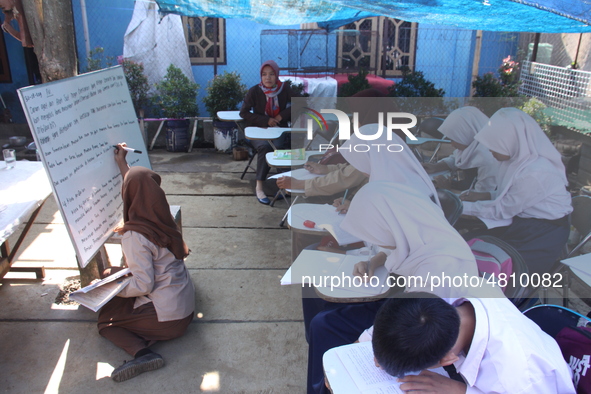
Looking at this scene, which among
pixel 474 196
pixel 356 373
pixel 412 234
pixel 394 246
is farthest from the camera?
pixel 474 196

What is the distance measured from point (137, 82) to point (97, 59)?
0.72 m

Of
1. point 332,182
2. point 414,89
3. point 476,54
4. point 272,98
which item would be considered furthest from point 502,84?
point 332,182

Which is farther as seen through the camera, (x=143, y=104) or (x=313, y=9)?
(x=143, y=104)

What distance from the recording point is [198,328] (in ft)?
9.46

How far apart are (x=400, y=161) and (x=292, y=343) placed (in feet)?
4.29

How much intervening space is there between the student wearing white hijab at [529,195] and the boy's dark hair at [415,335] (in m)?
1.74

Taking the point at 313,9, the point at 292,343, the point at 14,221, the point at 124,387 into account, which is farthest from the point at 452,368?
the point at 313,9

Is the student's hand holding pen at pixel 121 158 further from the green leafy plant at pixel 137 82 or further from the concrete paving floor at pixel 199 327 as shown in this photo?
the green leafy plant at pixel 137 82

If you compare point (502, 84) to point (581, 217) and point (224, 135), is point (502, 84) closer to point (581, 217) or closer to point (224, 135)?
point (224, 135)

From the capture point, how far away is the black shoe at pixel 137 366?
94.4 inches

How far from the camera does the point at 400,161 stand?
8.89ft

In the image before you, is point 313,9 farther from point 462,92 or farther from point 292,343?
point 462,92

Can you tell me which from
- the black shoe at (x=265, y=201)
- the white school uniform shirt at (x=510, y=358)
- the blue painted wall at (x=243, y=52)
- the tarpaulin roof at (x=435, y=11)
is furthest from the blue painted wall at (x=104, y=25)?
the white school uniform shirt at (x=510, y=358)

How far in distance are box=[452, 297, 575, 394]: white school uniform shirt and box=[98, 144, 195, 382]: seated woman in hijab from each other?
67.6 inches
